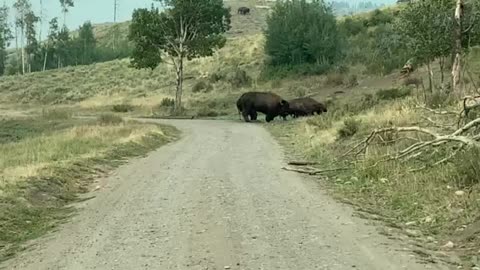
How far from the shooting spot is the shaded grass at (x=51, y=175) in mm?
9693

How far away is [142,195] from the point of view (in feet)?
38.0

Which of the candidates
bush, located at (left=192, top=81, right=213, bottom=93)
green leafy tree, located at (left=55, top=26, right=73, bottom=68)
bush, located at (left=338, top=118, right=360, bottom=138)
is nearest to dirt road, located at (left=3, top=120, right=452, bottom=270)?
bush, located at (left=338, top=118, right=360, bottom=138)

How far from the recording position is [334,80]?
147 feet

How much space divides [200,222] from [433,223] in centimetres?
313

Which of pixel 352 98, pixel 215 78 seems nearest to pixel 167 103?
pixel 215 78

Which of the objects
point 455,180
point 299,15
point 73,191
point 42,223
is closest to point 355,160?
point 455,180

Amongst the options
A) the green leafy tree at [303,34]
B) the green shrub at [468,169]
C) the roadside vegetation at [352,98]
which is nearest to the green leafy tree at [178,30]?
the roadside vegetation at [352,98]

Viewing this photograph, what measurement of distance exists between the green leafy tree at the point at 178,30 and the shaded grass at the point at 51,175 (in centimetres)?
2095

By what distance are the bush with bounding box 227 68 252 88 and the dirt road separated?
1590 inches

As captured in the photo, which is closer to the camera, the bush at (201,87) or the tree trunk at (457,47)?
the tree trunk at (457,47)

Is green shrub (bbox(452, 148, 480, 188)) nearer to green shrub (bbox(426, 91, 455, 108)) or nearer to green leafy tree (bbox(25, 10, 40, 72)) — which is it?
green shrub (bbox(426, 91, 455, 108))

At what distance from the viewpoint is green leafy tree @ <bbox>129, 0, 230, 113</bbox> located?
43.6 metres

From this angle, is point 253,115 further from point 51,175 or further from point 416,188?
point 416,188

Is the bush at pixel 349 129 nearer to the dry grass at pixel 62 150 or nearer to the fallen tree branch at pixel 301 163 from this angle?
the fallen tree branch at pixel 301 163
